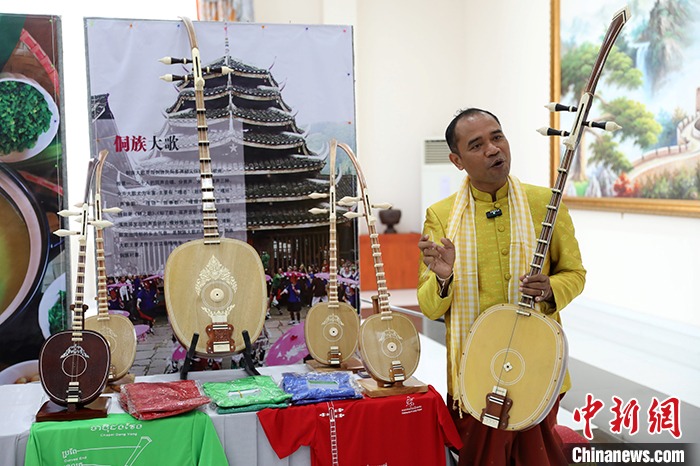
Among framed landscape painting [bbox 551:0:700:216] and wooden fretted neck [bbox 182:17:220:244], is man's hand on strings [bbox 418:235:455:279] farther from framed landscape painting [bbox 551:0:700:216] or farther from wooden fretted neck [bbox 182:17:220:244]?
framed landscape painting [bbox 551:0:700:216]

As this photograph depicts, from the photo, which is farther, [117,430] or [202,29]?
[202,29]

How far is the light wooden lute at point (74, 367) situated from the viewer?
2.68m

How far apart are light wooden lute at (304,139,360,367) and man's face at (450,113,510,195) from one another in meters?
0.94

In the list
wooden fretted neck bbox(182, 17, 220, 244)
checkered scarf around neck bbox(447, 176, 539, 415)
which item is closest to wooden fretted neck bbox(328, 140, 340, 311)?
wooden fretted neck bbox(182, 17, 220, 244)

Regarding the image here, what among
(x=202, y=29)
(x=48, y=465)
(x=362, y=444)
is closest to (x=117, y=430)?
(x=48, y=465)

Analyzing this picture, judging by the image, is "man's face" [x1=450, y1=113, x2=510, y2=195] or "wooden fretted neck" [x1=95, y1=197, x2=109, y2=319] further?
"wooden fretted neck" [x1=95, y1=197, x2=109, y2=319]

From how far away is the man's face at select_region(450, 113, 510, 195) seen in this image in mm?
2607

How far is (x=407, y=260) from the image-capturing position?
30.0ft

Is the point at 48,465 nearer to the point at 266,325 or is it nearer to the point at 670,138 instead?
the point at 266,325

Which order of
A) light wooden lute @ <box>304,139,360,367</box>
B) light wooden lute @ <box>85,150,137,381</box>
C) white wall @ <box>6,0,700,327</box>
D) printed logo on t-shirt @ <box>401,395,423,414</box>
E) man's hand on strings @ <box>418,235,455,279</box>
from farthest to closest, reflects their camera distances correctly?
white wall @ <box>6,0,700,327</box> < light wooden lute @ <box>304,139,360,367</box> < light wooden lute @ <box>85,150,137,381</box> < printed logo on t-shirt @ <box>401,395,423,414</box> < man's hand on strings @ <box>418,235,455,279</box>

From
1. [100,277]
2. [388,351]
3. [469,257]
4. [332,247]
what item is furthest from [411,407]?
[100,277]

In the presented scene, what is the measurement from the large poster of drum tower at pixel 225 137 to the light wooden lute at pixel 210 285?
0.46 m

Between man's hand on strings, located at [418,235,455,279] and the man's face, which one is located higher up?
the man's face

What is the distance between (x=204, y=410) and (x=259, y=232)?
118cm
